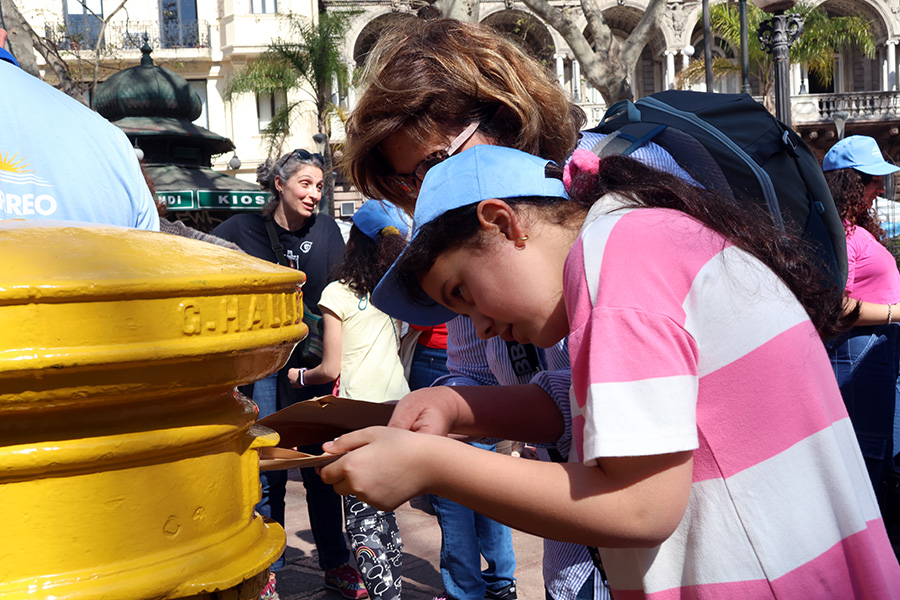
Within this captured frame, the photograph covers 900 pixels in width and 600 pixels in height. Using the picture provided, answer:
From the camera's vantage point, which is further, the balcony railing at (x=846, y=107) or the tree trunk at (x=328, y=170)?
the balcony railing at (x=846, y=107)

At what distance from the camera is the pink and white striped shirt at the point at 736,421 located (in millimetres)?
1167

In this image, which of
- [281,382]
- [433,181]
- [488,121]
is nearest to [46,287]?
[433,181]

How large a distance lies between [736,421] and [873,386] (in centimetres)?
334

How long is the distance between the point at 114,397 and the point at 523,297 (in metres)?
0.70

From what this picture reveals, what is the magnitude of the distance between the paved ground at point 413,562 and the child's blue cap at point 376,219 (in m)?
1.72

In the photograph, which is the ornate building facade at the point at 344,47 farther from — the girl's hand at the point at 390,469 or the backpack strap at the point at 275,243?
the girl's hand at the point at 390,469

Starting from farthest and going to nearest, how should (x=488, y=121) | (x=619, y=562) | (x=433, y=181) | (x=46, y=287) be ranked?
1. (x=488, y=121)
2. (x=433, y=181)
3. (x=619, y=562)
4. (x=46, y=287)

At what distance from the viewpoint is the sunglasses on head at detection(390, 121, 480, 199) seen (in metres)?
1.89

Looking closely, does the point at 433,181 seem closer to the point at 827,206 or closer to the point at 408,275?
the point at 408,275

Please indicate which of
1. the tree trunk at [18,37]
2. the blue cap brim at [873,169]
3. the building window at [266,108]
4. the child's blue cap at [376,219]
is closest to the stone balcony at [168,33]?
the building window at [266,108]

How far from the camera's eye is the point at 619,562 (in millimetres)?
1332

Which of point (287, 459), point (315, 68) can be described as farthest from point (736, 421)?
point (315, 68)

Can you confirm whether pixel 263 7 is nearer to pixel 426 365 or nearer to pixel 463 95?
pixel 426 365

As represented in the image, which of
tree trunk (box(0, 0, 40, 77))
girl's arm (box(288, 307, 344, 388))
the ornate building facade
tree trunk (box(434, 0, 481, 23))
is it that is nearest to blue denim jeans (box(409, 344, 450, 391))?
girl's arm (box(288, 307, 344, 388))
